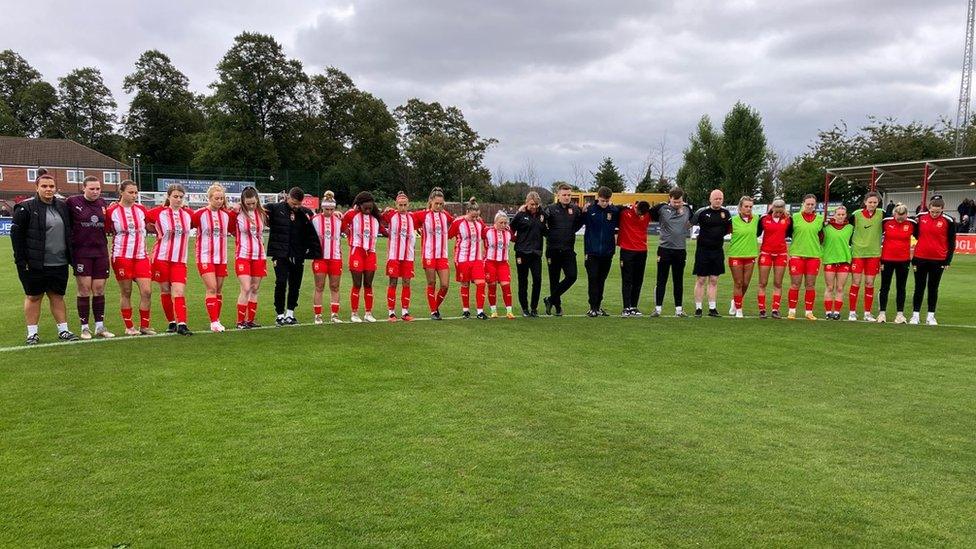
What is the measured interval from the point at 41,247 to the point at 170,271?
1.41 meters

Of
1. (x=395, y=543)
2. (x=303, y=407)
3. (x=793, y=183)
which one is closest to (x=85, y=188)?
(x=303, y=407)

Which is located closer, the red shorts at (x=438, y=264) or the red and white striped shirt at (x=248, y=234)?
the red and white striped shirt at (x=248, y=234)

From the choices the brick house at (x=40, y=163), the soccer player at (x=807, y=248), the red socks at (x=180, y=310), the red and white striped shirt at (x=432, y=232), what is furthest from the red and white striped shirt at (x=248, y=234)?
the brick house at (x=40, y=163)

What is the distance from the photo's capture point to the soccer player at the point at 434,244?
9.70 meters

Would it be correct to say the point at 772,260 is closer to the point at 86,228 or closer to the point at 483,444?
the point at 483,444

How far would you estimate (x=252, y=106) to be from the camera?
62594 mm

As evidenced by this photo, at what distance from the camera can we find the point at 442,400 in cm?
519

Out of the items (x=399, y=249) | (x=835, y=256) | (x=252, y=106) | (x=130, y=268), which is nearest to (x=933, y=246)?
(x=835, y=256)

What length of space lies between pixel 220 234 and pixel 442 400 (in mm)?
4892

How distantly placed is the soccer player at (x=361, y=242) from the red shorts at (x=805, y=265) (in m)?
6.67

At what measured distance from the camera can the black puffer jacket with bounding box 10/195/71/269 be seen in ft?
24.3

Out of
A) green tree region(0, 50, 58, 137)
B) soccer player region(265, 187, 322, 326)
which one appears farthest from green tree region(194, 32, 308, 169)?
soccer player region(265, 187, 322, 326)

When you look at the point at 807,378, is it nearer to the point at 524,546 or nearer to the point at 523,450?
the point at 523,450

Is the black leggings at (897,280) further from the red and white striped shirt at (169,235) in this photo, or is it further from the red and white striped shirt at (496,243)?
the red and white striped shirt at (169,235)
